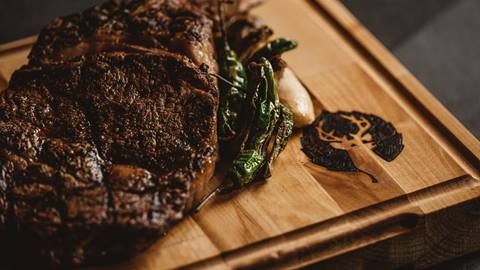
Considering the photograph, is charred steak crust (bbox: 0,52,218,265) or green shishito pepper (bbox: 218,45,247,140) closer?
charred steak crust (bbox: 0,52,218,265)

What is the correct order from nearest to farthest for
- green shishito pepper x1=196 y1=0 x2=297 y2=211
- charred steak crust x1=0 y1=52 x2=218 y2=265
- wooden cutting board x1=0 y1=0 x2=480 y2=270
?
charred steak crust x1=0 y1=52 x2=218 y2=265 < wooden cutting board x1=0 y1=0 x2=480 y2=270 < green shishito pepper x1=196 y1=0 x2=297 y2=211

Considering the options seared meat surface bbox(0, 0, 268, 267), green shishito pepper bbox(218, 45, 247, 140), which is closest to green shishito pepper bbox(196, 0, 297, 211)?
green shishito pepper bbox(218, 45, 247, 140)

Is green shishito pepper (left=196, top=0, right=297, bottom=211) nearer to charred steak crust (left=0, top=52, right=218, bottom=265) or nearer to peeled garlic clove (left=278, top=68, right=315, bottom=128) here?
peeled garlic clove (left=278, top=68, right=315, bottom=128)

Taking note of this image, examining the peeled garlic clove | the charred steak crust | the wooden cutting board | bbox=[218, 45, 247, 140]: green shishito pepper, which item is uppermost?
the charred steak crust

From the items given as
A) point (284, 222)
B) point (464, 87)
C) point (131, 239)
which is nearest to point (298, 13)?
point (464, 87)

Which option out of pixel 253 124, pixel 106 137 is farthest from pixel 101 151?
pixel 253 124

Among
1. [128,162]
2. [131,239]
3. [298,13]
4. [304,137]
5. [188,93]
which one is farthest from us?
[298,13]

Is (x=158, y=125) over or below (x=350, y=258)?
over

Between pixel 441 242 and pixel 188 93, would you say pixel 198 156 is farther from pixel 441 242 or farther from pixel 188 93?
pixel 441 242
